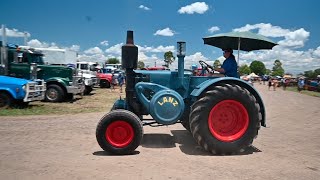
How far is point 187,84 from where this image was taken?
25.1 ft

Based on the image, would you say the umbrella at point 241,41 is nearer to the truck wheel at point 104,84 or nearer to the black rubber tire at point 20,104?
the black rubber tire at point 20,104

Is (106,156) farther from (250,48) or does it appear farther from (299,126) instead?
(299,126)

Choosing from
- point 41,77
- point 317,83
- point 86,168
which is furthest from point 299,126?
point 317,83

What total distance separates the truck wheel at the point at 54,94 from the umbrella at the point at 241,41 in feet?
32.9

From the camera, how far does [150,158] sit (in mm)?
6277

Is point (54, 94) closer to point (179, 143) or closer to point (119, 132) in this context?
point (179, 143)

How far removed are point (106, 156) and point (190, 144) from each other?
7.02 feet

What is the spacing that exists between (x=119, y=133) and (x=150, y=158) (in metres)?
0.75

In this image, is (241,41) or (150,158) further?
(241,41)

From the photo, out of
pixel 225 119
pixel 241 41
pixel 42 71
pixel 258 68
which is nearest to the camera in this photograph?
pixel 225 119

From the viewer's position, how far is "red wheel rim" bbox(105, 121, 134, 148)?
6.43 m

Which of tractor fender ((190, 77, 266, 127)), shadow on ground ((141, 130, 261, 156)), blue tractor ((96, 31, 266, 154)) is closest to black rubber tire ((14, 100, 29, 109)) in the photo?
shadow on ground ((141, 130, 261, 156))

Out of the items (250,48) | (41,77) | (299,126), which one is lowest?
(299,126)

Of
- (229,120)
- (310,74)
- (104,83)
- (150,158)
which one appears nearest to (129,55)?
(150,158)
